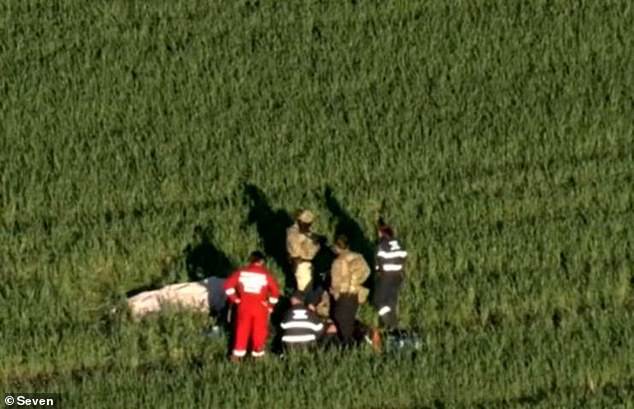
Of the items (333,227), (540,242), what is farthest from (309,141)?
(540,242)

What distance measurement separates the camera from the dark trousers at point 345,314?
69.5ft

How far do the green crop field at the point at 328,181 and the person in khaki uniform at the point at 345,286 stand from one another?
37.0 inches

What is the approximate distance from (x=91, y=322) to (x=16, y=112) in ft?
20.6

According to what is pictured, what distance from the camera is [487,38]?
29891 millimetres

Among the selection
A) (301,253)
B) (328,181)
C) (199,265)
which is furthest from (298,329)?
(328,181)

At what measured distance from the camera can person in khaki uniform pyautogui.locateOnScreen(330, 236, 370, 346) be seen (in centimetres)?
2112

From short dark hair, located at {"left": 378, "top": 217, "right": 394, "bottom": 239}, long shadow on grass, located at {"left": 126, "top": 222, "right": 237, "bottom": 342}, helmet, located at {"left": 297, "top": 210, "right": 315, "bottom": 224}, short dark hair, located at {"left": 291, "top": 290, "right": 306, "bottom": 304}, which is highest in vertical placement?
helmet, located at {"left": 297, "top": 210, "right": 315, "bottom": 224}

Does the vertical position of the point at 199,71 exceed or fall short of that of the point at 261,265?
it exceeds it

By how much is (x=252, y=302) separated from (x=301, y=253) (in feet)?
5.24

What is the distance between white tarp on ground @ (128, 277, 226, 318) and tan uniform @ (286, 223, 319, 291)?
918mm

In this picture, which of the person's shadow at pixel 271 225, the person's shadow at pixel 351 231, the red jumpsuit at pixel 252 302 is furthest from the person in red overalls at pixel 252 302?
the person's shadow at pixel 351 231

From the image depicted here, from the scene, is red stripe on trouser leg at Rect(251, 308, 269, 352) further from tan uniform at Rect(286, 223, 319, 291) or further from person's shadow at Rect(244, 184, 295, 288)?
person's shadow at Rect(244, 184, 295, 288)

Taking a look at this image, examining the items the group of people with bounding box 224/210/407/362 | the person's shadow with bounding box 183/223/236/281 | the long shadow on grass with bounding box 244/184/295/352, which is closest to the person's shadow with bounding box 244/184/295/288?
the long shadow on grass with bounding box 244/184/295/352

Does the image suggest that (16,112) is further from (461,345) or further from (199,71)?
(461,345)
